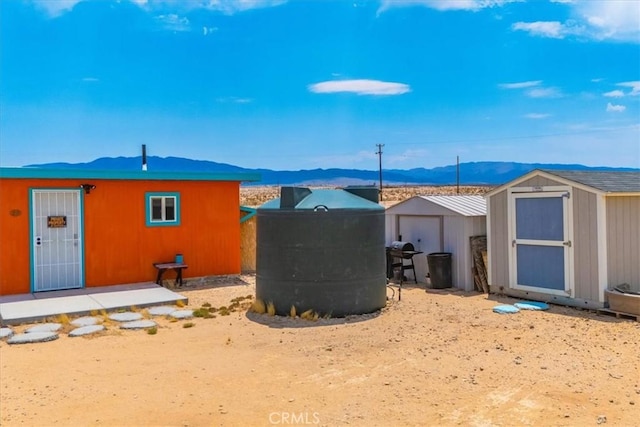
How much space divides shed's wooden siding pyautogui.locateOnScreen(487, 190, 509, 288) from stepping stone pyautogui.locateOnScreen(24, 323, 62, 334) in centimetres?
732

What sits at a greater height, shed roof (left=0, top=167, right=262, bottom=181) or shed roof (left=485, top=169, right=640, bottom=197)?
shed roof (left=0, top=167, right=262, bottom=181)

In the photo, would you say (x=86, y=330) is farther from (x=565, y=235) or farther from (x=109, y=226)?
(x=565, y=235)

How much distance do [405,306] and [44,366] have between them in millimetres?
5446

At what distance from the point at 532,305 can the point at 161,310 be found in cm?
607

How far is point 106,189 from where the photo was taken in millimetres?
10742

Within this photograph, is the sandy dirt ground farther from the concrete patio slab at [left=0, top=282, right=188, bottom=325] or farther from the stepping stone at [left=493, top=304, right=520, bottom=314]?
Answer: the concrete patio slab at [left=0, top=282, right=188, bottom=325]

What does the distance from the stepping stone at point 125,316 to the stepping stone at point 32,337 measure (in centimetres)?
101

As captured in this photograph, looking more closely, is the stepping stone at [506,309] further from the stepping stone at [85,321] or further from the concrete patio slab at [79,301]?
the stepping stone at [85,321]

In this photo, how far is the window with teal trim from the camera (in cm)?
1122

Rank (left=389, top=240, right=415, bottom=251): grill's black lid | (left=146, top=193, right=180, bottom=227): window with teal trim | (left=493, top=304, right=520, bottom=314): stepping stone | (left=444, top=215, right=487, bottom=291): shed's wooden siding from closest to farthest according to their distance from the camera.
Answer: (left=493, top=304, right=520, bottom=314): stepping stone → (left=444, top=215, right=487, bottom=291): shed's wooden siding → (left=146, top=193, right=180, bottom=227): window with teal trim → (left=389, top=240, right=415, bottom=251): grill's black lid

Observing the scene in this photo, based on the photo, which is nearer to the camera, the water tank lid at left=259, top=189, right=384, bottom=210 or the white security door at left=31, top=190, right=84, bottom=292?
the water tank lid at left=259, top=189, right=384, bottom=210

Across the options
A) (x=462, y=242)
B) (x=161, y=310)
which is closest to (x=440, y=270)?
(x=462, y=242)

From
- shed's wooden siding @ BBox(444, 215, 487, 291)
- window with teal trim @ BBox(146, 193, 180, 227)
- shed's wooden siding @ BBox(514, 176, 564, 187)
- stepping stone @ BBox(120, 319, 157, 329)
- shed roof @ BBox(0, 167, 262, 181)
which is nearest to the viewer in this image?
stepping stone @ BBox(120, 319, 157, 329)

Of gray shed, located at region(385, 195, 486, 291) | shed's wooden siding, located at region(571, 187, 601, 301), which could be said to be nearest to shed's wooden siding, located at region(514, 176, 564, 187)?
shed's wooden siding, located at region(571, 187, 601, 301)
